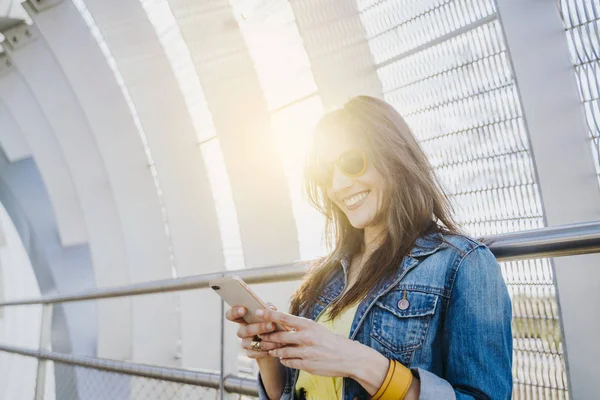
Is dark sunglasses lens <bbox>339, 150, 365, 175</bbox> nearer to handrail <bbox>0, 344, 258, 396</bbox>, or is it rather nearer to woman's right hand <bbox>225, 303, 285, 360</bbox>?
woman's right hand <bbox>225, 303, 285, 360</bbox>

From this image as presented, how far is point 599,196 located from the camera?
6859mm

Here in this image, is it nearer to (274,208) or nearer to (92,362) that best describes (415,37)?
(274,208)

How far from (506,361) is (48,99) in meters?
15.1

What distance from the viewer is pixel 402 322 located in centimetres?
159

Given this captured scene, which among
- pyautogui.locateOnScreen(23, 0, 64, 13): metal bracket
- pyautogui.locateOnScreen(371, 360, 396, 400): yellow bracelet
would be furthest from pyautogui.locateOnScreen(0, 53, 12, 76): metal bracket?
pyautogui.locateOnScreen(371, 360, 396, 400): yellow bracelet

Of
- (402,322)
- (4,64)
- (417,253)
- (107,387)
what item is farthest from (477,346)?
(4,64)

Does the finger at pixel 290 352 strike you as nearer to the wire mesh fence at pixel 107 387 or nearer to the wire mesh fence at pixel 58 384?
the wire mesh fence at pixel 58 384

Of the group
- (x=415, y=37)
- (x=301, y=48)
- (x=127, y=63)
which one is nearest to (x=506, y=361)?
(x=415, y=37)

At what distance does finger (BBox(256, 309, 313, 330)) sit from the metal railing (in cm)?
71

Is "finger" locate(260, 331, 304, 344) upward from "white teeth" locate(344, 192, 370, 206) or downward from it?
downward

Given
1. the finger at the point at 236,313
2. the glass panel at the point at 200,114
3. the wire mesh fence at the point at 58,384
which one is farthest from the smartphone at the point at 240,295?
the glass panel at the point at 200,114

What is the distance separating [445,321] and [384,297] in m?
0.20

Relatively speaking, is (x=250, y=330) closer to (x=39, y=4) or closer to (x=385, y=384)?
(x=385, y=384)

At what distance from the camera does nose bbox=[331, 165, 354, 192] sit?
1906mm
